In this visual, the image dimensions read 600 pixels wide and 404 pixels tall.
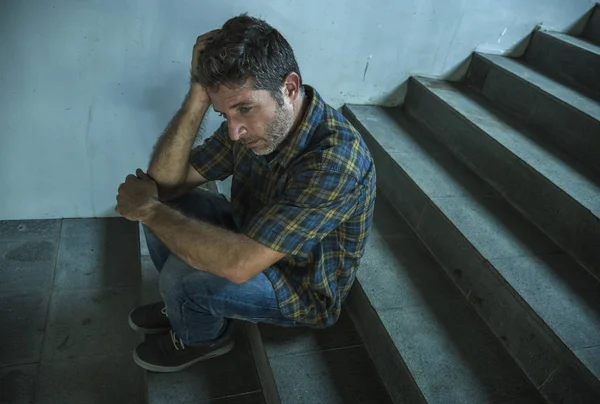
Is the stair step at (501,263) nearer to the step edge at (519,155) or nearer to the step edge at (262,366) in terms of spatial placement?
the step edge at (519,155)

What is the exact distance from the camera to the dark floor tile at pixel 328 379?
130 cm

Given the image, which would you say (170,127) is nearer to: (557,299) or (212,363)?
(212,363)

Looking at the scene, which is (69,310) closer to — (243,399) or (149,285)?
(149,285)

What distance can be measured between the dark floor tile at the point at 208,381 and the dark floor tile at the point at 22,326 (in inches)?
22.5

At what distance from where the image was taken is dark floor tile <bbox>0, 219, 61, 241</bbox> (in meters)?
2.09

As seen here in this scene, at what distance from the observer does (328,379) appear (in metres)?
1.36

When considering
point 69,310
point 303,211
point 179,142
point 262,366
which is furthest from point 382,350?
point 69,310

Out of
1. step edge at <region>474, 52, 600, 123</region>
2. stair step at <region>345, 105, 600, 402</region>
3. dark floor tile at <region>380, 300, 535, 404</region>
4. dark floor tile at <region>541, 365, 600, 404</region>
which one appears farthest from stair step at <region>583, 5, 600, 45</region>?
dark floor tile at <region>541, 365, 600, 404</region>

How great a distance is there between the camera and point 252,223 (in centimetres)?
108

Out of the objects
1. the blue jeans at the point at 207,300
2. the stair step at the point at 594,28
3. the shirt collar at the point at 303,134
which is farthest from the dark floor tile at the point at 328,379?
the stair step at the point at 594,28

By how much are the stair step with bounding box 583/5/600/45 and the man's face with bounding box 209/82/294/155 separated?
6.93 feet

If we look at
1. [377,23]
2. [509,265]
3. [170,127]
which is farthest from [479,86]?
[170,127]

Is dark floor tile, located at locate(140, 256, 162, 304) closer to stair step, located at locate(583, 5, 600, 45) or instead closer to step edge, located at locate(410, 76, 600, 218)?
step edge, located at locate(410, 76, 600, 218)

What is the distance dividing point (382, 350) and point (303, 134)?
2.61ft
